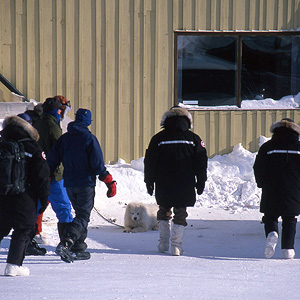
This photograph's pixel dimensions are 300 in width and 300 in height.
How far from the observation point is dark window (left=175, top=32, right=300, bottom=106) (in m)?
12.7

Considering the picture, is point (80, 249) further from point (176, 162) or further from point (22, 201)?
point (176, 162)

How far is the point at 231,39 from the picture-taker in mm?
12828

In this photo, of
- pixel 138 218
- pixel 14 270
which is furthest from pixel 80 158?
pixel 138 218

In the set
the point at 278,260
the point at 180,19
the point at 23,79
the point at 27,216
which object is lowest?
the point at 278,260

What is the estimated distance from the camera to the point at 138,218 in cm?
944

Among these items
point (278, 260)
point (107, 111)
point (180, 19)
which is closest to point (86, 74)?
point (107, 111)

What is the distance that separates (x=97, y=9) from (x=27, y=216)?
21.7 feet

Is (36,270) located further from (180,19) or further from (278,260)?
(180,19)

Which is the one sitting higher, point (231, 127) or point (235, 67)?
point (235, 67)

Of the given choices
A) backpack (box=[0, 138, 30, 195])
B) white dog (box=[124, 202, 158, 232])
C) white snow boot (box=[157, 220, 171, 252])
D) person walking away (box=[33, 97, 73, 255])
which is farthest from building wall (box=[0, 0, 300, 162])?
backpack (box=[0, 138, 30, 195])

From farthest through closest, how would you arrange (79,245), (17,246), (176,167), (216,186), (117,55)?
(117,55) < (216,186) < (176,167) < (79,245) < (17,246)

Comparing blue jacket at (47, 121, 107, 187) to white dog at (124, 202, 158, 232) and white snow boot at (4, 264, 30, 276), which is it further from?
white dog at (124, 202, 158, 232)

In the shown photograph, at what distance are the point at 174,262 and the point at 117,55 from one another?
5849 mm

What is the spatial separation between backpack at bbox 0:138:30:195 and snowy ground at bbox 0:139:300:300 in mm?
843
